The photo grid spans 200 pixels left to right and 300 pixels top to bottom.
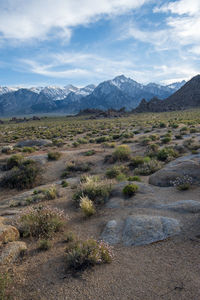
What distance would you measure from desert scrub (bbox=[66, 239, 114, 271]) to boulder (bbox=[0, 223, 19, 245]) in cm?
193

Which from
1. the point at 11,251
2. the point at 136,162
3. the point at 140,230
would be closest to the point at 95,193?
the point at 140,230

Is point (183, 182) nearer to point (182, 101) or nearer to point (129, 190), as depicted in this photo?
point (129, 190)

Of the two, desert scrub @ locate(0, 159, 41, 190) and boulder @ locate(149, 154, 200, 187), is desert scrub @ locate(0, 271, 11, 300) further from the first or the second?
desert scrub @ locate(0, 159, 41, 190)

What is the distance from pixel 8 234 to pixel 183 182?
267 inches

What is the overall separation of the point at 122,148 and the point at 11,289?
12.2 m

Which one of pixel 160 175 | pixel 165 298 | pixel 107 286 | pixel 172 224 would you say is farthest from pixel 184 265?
pixel 160 175

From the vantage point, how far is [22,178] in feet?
41.7

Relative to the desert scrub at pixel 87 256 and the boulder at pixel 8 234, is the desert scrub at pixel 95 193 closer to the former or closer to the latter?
the boulder at pixel 8 234

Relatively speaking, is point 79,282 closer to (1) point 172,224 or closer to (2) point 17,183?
(1) point 172,224

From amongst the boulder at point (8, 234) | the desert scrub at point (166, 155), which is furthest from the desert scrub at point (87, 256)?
the desert scrub at point (166, 155)

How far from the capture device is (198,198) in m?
7.48

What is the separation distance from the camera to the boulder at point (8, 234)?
18.2ft

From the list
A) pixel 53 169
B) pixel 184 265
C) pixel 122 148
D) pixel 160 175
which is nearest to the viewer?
pixel 184 265

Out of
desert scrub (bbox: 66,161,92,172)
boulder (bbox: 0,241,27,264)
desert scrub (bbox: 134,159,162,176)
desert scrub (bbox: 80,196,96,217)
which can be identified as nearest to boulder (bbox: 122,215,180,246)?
desert scrub (bbox: 80,196,96,217)
